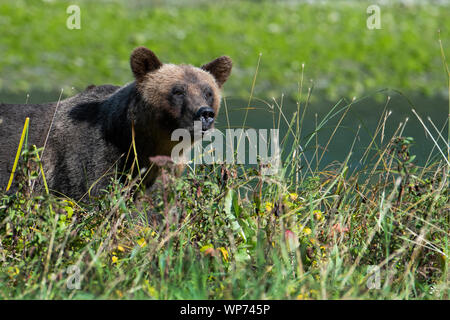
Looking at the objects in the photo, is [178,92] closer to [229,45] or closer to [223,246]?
[223,246]

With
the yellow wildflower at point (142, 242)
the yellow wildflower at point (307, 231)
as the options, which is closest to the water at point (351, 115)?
the yellow wildflower at point (307, 231)

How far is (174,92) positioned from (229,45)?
12.9 metres

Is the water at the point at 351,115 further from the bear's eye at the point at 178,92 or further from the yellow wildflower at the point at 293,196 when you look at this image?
the yellow wildflower at the point at 293,196

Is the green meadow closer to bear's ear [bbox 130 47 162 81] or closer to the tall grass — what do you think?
the tall grass

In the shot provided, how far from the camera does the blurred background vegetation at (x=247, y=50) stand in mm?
15648

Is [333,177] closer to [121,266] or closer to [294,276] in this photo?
[294,276]

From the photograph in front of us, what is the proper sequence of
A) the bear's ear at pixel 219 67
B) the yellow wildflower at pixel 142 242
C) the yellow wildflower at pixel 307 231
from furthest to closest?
the bear's ear at pixel 219 67 < the yellow wildflower at pixel 307 231 < the yellow wildflower at pixel 142 242

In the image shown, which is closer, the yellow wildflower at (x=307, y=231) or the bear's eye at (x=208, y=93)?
the yellow wildflower at (x=307, y=231)

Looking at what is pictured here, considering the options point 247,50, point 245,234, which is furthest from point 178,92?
point 247,50

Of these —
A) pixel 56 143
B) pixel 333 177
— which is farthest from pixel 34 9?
pixel 333 177

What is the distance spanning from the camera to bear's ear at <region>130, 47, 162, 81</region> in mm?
6227

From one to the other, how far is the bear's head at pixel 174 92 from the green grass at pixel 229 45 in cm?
888

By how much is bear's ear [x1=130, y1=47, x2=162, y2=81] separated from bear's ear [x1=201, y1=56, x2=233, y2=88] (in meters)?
0.52

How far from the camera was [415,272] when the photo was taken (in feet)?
14.6
